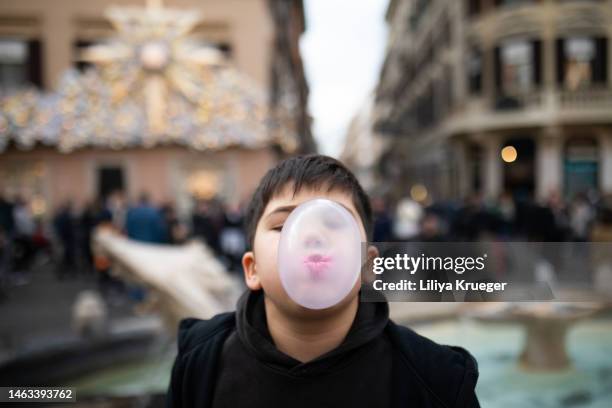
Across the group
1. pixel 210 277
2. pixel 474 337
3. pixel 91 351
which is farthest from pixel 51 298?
pixel 474 337

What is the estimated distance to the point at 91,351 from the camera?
12.7 feet

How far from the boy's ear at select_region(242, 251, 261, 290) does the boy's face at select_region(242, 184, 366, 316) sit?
0.11 feet

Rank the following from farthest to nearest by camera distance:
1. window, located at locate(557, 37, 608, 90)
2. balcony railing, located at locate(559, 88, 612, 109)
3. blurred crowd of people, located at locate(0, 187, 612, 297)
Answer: window, located at locate(557, 37, 608, 90), balcony railing, located at locate(559, 88, 612, 109), blurred crowd of people, located at locate(0, 187, 612, 297)

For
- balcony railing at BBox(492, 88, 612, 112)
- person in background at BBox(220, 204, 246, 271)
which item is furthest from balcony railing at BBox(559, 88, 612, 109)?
→ person in background at BBox(220, 204, 246, 271)

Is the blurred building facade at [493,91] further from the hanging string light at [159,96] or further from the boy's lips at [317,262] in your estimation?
the hanging string light at [159,96]

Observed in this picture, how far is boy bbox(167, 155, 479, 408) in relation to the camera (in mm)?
856

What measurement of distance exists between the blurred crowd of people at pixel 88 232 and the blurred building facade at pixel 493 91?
3.19 metres

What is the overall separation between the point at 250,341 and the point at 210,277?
8.49ft

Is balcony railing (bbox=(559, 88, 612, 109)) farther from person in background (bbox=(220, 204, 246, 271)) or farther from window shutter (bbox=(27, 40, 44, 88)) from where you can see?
window shutter (bbox=(27, 40, 44, 88))

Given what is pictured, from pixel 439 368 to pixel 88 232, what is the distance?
8415 mm

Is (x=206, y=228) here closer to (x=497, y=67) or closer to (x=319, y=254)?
(x=497, y=67)

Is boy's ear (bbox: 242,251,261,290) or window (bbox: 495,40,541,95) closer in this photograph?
boy's ear (bbox: 242,251,261,290)

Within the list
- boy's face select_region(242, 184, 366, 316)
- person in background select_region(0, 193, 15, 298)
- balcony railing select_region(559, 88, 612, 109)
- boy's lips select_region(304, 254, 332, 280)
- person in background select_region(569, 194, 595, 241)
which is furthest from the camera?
person in background select_region(0, 193, 15, 298)

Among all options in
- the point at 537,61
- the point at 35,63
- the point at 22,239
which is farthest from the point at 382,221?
the point at 35,63
